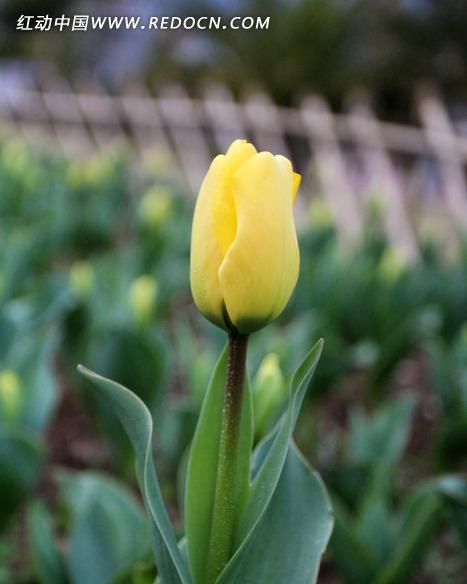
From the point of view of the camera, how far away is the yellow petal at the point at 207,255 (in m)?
0.64

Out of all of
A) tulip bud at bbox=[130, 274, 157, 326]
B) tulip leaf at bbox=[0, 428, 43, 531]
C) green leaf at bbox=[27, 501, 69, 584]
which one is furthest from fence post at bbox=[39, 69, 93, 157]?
green leaf at bbox=[27, 501, 69, 584]

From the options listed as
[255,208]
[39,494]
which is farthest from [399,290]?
[255,208]

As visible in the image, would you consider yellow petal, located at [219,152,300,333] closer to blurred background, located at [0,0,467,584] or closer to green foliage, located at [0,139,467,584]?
green foliage, located at [0,139,467,584]

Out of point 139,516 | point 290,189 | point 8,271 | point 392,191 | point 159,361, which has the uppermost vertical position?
point 392,191

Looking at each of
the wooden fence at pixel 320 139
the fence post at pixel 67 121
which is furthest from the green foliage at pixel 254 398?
the fence post at pixel 67 121

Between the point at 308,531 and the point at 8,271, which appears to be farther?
the point at 8,271

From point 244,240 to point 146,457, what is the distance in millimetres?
179

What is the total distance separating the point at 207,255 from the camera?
64cm

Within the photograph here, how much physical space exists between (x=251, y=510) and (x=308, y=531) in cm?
6

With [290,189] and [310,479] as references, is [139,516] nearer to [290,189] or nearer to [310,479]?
[310,479]

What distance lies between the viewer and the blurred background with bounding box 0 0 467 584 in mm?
1250

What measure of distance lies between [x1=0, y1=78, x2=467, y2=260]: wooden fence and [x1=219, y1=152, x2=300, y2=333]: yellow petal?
3.02 m

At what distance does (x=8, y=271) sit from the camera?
6.98 ft

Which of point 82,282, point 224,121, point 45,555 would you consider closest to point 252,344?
point 82,282
